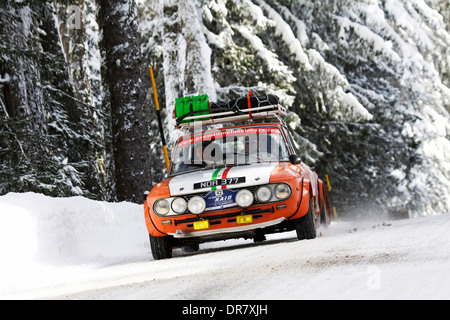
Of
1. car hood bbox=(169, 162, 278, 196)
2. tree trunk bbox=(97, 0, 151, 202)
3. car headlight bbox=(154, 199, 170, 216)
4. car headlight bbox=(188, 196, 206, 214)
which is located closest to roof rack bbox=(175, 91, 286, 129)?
car hood bbox=(169, 162, 278, 196)

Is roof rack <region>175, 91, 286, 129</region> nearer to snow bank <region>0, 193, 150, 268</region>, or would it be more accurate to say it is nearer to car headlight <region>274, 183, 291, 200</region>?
snow bank <region>0, 193, 150, 268</region>

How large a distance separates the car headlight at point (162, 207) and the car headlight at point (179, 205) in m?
0.12

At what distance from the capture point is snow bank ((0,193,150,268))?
8133mm

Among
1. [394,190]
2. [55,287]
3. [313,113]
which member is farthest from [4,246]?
[394,190]

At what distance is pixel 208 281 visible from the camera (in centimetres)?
574

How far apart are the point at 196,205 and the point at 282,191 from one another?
3.48 feet

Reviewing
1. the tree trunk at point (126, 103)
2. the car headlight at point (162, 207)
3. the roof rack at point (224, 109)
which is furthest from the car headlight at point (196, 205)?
the tree trunk at point (126, 103)

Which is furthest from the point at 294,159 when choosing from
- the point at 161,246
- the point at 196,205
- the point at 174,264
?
the point at 174,264

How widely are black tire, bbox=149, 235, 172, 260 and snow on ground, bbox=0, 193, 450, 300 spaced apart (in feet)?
0.97

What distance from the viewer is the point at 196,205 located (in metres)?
8.91

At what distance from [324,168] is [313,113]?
86.6 inches

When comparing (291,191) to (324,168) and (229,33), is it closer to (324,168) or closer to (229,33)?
(229,33)

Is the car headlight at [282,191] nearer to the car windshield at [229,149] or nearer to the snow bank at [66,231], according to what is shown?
the car windshield at [229,149]

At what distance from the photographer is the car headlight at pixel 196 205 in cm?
890
